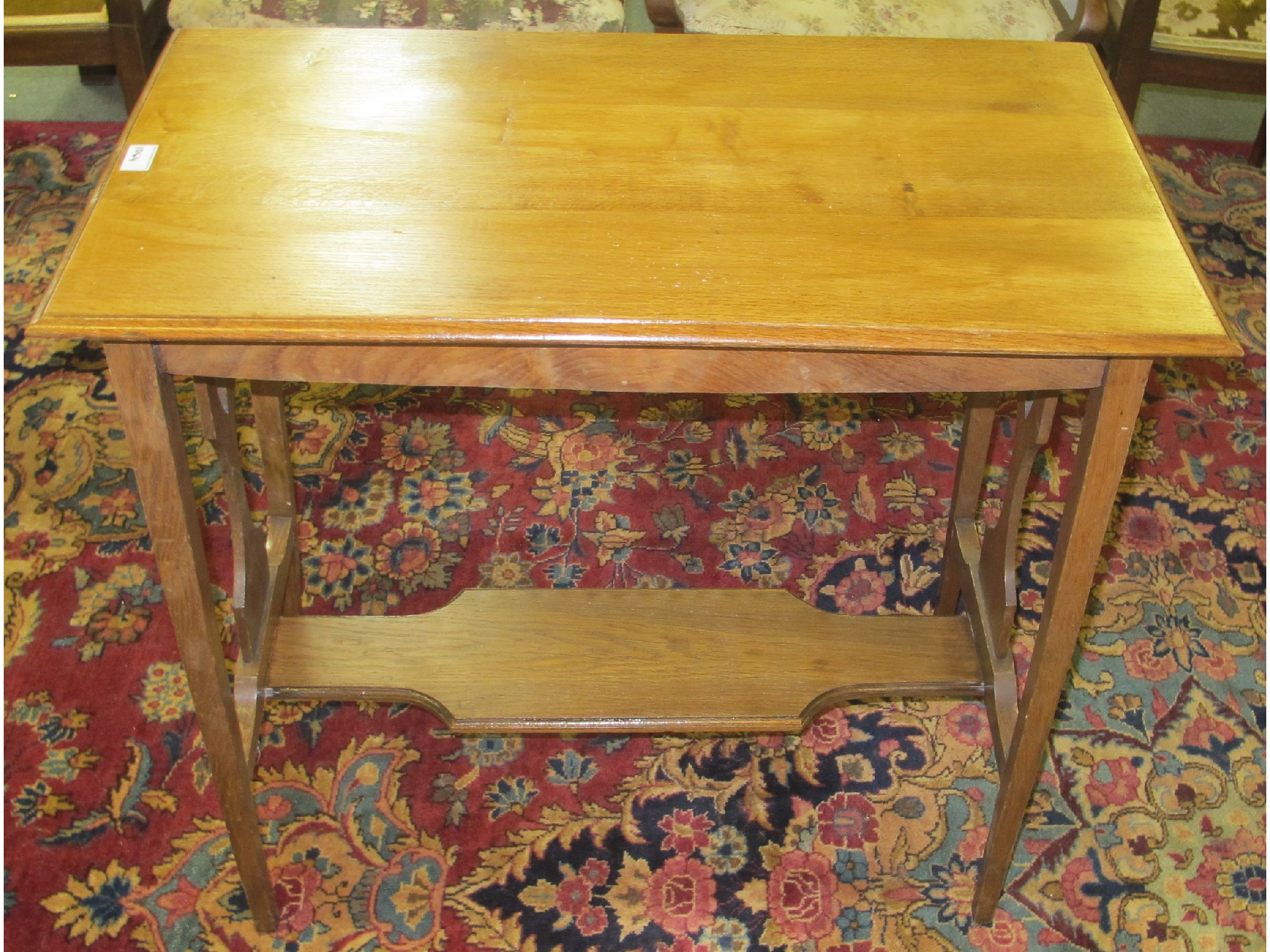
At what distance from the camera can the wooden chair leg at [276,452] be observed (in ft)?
6.29

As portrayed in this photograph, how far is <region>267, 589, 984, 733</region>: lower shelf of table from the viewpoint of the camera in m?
1.79

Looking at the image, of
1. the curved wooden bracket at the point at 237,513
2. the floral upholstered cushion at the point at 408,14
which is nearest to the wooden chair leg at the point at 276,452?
the curved wooden bracket at the point at 237,513

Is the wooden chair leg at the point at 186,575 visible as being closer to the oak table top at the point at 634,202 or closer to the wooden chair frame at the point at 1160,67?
the oak table top at the point at 634,202

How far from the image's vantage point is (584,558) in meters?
2.36

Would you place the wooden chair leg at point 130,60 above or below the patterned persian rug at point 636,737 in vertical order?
above

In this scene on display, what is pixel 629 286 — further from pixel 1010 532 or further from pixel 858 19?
pixel 858 19

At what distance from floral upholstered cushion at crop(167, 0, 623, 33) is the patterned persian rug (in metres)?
0.75

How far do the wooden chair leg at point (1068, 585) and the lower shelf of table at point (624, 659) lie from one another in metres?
0.20

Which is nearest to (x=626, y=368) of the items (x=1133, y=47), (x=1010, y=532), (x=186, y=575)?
(x=186, y=575)

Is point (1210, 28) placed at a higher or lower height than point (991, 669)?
higher

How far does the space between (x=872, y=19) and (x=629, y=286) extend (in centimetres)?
161

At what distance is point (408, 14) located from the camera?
8.82ft

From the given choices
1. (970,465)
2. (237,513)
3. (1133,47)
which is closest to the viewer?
(237,513)

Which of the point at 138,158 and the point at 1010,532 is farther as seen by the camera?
the point at 1010,532
